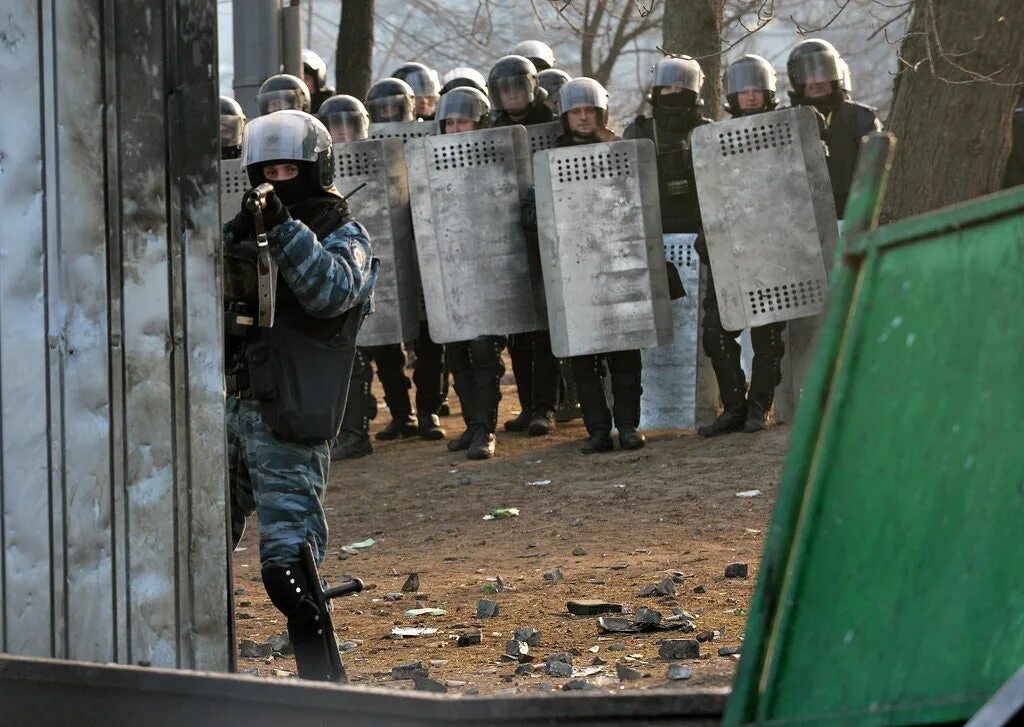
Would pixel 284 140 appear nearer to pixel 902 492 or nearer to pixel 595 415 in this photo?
pixel 902 492

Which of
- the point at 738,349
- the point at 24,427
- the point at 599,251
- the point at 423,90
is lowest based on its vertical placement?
the point at 24,427

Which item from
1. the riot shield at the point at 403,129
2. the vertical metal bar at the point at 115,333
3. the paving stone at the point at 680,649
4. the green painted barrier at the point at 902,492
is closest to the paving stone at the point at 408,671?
the paving stone at the point at 680,649

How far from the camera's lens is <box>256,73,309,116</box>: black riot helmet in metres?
12.2

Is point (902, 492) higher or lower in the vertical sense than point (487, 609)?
higher

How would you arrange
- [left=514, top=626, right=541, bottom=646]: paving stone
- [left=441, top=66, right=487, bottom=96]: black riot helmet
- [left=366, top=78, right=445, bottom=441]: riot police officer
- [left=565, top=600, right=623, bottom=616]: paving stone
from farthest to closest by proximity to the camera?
[left=441, top=66, right=487, bottom=96]: black riot helmet < [left=366, top=78, right=445, bottom=441]: riot police officer < [left=565, top=600, right=623, bottom=616]: paving stone < [left=514, top=626, right=541, bottom=646]: paving stone

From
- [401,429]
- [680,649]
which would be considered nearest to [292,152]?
[680,649]

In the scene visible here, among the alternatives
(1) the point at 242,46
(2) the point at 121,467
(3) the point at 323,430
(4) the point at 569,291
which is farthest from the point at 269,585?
(1) the point at 242,46

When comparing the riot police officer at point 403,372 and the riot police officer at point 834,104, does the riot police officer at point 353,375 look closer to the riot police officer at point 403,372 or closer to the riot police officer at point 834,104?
the riot police officer at point 403,372

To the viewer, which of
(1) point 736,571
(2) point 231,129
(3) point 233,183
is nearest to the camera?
(1) point 736,571

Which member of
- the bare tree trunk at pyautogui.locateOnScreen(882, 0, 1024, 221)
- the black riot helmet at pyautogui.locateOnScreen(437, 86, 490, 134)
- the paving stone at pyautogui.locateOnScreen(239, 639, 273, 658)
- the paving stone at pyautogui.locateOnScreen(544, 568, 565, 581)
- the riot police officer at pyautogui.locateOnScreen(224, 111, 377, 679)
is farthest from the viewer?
the black riot helmet at pyautogui.locateOnScreen(437, 86, 490, 134)

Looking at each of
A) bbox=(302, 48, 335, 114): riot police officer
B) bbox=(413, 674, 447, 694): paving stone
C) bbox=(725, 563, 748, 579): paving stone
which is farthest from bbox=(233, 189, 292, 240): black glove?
bbox=(302, 48, 335, 114): riot police officer

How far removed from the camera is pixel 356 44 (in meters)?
18.2

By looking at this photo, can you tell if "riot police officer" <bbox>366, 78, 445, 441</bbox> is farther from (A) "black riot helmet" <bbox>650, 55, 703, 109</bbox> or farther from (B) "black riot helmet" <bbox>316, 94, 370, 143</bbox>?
(A) "black riot helmet" <bbox>650, 55, 703, 109</bbox>

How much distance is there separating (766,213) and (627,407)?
143 cm
